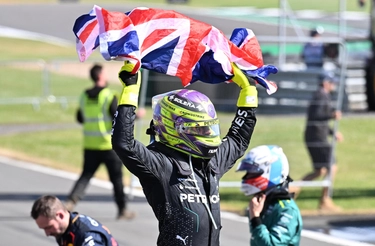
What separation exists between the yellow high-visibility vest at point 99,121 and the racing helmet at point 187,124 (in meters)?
6.73

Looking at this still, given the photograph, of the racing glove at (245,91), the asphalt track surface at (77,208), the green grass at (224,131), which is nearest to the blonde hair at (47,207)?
the racing glove at (245,91)

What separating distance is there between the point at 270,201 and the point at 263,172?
0.22 metres

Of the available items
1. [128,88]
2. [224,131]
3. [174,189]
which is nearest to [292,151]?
[224,131]

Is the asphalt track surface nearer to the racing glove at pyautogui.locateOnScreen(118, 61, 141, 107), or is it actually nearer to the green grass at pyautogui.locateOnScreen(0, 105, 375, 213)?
the green grass at pyautogui.locateOnScreen(0, 105, 375, 213)

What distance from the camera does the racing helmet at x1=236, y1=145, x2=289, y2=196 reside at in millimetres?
6125

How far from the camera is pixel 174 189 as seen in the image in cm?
462

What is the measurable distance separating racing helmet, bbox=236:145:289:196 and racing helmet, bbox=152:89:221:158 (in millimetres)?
1534

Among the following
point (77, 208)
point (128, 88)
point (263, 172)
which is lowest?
point (77, 208)

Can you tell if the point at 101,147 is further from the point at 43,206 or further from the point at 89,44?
the point at 89,44

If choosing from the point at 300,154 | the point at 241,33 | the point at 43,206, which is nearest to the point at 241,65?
the point at 241,33

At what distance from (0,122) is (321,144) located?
11.1 metres

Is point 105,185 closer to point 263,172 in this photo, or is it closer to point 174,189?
point 263,172

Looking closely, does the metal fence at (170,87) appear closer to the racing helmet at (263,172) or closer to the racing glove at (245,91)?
the racing helmet at (263,172)

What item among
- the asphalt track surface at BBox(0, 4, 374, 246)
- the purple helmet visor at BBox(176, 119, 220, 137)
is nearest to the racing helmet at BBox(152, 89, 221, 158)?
the purple helmet visor at BBox(176, 119, 220, 137)
